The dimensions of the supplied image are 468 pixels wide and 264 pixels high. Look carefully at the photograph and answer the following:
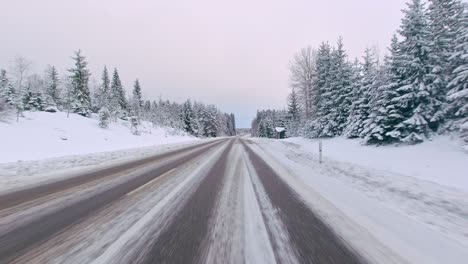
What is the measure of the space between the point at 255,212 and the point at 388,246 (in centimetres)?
208

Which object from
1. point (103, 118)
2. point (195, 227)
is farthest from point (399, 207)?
point (103, 118)

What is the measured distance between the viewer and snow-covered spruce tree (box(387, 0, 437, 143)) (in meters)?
14.3

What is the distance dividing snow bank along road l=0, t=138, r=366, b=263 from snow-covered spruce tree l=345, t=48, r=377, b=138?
18744 mm

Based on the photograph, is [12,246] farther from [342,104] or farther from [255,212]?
[342,104]

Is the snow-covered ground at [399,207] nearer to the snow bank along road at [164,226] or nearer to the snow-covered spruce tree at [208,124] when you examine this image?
the snow bank along road at [164,226]

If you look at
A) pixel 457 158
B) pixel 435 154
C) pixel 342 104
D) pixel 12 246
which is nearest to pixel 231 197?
pixel 12 246

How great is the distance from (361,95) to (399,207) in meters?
22.0

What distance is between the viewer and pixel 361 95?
78.9 feet

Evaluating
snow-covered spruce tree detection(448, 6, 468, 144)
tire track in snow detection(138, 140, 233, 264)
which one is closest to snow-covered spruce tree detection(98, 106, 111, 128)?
tire track in snow detection(138, 140, 233, 264)

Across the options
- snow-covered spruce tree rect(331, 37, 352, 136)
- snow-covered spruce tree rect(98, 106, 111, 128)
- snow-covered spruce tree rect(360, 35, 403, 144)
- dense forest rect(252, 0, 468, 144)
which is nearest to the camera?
dense forest rect(252, 0, 468, 144)

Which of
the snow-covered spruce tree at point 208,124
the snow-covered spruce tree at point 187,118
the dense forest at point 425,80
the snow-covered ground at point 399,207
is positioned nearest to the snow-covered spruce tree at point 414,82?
the dense forest at point 425,80

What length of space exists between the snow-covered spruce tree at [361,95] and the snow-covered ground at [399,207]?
12.3 m

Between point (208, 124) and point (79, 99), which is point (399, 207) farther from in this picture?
point (208, 124)

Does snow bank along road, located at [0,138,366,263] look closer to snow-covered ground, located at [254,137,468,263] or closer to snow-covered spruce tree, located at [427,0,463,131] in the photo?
snow-covered ground, located at [254,137,468,263]
